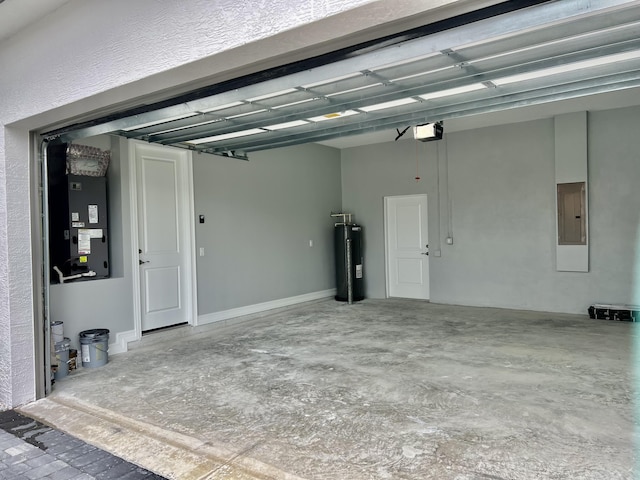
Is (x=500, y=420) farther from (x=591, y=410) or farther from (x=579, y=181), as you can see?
(x=579, y=181)

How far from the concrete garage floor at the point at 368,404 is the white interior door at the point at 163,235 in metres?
0.36

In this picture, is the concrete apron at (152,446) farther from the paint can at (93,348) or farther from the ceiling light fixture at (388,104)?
the ceiling light fixture at (388,104)

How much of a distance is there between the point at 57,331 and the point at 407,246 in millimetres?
5595

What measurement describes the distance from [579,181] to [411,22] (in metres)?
5.50

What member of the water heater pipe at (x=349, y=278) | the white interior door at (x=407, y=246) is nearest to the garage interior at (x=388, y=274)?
the white interior door at (x=407, y=246)

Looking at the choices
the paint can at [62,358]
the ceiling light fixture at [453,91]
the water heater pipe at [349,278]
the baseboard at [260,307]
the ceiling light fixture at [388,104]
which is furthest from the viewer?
the water heater pipe at [349,278]

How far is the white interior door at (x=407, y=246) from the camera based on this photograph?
25.4 ft

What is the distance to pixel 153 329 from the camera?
5340 mm

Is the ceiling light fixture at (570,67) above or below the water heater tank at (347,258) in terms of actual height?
above

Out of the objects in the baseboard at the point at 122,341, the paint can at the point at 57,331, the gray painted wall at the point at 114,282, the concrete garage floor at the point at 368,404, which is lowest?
the concrete garage floor at the point at 368,404

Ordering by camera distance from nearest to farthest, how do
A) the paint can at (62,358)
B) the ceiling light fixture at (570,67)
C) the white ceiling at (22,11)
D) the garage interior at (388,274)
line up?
the garage interior at (388,274) → the white ceiling at (22,11) → the ceiling light fixture at (570,67) → the paint can at (62,358)

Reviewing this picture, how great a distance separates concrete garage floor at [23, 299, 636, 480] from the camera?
2.44 metres

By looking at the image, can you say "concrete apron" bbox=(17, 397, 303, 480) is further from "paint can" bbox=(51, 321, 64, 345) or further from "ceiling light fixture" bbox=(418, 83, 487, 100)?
"ceiling light fixture" bbox=(418, 83, 487, 100)

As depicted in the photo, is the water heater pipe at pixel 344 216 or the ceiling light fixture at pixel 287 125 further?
the water heater pipe at pixel 344 216
